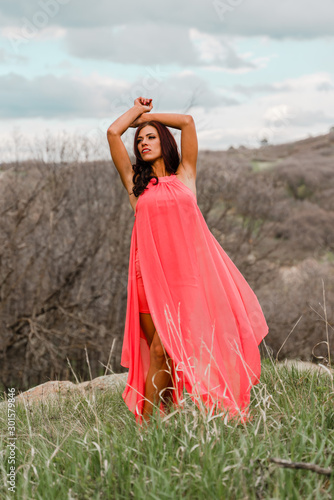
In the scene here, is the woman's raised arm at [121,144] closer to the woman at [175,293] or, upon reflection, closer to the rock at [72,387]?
the woman at [175,293]

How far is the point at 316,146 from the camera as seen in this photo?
143 ft

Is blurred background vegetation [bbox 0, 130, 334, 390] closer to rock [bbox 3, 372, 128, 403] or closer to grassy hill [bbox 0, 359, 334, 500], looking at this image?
rock [bbox 3, 372, 128, 403]

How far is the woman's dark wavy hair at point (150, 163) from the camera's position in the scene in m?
3.62

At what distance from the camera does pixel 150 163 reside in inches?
146

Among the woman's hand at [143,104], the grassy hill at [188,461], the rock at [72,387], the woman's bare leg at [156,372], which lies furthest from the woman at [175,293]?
the rock at [72,387]

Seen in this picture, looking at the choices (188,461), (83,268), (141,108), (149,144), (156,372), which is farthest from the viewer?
(83,268)

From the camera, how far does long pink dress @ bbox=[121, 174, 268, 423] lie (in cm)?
330

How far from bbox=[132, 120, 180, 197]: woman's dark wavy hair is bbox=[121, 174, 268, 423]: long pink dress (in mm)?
57

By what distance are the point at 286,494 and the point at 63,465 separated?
101 centimetres

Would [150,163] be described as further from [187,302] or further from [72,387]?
[72,387]

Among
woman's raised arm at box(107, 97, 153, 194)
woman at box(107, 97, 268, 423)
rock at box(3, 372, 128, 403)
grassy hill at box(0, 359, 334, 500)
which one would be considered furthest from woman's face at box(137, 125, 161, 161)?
rock at box(3, 372, 128, 403)

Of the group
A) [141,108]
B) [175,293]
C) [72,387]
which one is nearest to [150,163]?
[141,108]

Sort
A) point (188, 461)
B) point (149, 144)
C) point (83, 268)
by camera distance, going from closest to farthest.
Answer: point (188, 461) → point (149, 144) → point (83, 268)

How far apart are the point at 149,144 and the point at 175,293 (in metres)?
1.04
